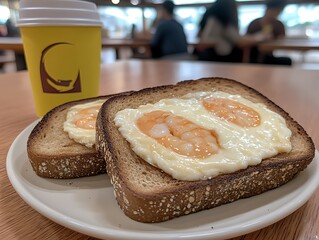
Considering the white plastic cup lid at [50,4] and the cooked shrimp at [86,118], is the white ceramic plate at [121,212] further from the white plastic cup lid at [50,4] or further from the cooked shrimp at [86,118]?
the white plastic cup lid at [50,4]

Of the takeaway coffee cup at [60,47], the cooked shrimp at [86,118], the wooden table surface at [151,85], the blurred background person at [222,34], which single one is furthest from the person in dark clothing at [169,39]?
the cooked shrimp at [86,118]

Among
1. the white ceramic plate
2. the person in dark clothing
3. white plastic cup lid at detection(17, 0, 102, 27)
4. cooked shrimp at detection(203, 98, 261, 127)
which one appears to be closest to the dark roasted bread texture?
the white ceramic plate

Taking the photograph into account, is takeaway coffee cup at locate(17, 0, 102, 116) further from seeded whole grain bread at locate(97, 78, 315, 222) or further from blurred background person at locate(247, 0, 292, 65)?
blurred background person at locate(247, 0, 292, 65)

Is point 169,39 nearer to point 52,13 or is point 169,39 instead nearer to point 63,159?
point 52,13

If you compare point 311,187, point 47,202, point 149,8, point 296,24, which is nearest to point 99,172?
point 47,202

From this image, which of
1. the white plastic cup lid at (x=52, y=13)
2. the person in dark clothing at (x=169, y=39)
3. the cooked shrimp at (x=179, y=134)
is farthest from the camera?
the person in dark clothing at (x=169, y=39)

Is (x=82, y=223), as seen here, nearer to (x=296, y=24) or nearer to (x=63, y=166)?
(x=63, y=166)
